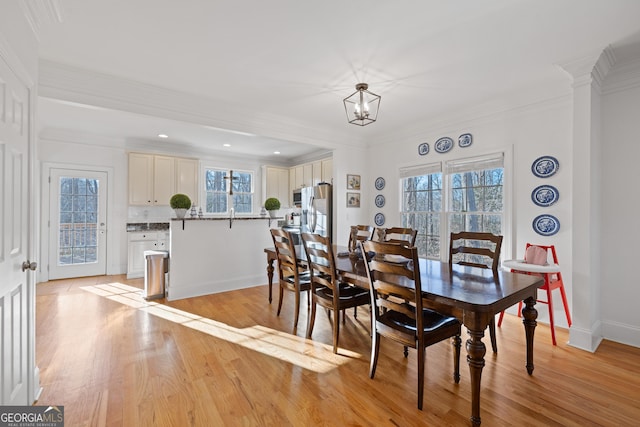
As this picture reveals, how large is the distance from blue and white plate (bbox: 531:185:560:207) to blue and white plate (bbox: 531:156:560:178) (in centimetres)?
13

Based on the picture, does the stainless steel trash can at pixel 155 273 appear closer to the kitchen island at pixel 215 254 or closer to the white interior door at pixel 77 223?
the kitchen island at pixel 215 254

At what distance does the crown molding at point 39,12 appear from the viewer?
165 cm

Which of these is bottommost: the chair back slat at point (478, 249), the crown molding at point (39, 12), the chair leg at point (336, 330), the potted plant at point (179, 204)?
the chair leg at point (336, 330)

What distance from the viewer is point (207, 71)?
2854 mm

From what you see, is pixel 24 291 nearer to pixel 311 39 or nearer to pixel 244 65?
pixel 244 65

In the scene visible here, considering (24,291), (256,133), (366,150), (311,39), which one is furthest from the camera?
(366,150)

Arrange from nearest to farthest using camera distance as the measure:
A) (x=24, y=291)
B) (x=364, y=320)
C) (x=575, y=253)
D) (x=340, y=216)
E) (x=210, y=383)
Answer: (x=24, y=291) < (x=210, y=383) < (x=575, y=253) < (x=364, y=320) < (x=340, y=216)

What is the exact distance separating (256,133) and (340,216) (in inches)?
76.2

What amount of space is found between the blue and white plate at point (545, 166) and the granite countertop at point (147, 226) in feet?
19.5

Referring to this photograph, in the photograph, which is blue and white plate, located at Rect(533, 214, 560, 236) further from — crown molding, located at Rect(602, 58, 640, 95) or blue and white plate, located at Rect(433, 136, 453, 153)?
blue and white plate, located at Rect(433, 136, 453, 153)

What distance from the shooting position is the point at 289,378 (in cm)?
209

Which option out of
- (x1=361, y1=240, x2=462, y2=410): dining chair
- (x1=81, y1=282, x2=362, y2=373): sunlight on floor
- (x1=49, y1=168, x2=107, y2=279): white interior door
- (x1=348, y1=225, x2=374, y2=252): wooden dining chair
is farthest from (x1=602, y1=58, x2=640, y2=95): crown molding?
(x1=49, y1=168, x2=107, y2=279): white interior door

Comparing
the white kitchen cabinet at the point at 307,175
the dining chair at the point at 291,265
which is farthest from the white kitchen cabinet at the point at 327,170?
the dining chair at the point at 291,265

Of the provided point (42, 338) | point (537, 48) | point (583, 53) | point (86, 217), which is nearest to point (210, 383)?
point (42, 338)
